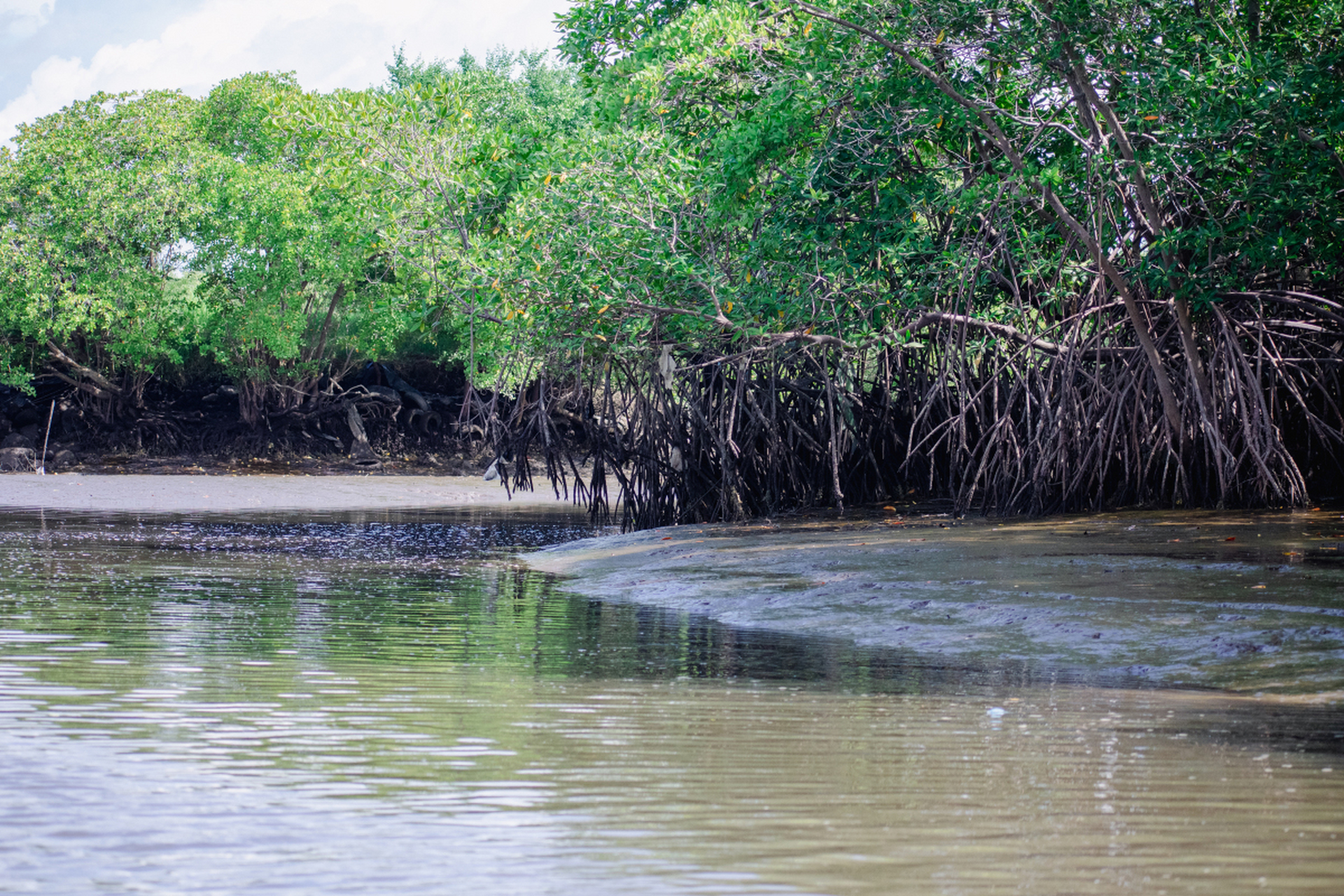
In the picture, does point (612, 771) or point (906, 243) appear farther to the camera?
point (906, 243)

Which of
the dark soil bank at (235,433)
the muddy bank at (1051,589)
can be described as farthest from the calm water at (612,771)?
the dark soil bank at (235,433)

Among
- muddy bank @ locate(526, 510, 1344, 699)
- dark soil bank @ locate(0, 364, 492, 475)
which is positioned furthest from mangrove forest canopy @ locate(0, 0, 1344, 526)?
dark soil bank @ locate(0, 364, 492, 475)

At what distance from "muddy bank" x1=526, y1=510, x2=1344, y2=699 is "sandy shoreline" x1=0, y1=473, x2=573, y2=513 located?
7.48m

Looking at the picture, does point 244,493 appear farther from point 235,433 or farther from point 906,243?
point 906,243

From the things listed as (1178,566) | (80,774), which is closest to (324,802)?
(80,774)

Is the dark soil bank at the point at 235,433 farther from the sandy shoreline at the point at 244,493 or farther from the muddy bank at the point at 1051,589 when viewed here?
the muddy bank at the point at 1051,589

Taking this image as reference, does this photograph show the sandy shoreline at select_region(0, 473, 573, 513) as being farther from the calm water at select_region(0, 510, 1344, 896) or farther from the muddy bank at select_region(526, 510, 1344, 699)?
the calm water at select_region(0, 510, 1344, 896)

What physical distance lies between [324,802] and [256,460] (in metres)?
21.6

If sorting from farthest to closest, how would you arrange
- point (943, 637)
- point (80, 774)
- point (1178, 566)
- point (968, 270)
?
point (968, 270) < point (1178, 566) < point (943, 637) < point (80, 774)

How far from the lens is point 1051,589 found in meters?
5.81

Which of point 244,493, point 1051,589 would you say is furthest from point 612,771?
point 244,493

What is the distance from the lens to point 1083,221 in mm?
9156

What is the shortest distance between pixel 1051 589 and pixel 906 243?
3687 millimetres

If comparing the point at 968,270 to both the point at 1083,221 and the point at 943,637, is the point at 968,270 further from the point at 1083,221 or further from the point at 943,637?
the point at 943,637
